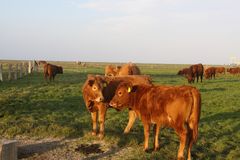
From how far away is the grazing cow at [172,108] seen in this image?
7.56m

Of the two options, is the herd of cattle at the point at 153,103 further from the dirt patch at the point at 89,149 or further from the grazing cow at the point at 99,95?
the dirt patch at the point at 89,149

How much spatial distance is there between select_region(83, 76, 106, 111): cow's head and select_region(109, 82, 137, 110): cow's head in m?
0.35

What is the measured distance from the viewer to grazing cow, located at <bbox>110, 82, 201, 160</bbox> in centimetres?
756

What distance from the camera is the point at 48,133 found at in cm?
1019

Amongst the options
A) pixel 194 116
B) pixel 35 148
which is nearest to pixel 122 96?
pixel 194 116

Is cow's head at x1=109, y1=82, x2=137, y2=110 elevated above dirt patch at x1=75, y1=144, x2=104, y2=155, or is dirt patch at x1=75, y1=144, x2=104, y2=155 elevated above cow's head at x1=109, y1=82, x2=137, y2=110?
cow's head at x1=109, y1=82, x2=137, y2=110

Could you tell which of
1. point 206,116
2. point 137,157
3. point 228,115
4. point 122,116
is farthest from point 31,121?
point 228,115

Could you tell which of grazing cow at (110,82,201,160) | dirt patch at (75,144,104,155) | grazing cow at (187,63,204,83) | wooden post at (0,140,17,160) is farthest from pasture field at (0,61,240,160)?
grazing cow at (187,63,204,83)

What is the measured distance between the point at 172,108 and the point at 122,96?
6.49 feet

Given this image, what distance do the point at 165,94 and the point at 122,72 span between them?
1105 centimetres

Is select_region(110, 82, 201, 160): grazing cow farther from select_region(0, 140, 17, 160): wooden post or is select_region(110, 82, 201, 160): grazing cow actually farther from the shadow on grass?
select_region(0, 140, 17, 160): wooden post

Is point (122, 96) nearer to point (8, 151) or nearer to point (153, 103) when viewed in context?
point (153, 103)

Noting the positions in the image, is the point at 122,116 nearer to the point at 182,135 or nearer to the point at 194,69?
the point at 182,135

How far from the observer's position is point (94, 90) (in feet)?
32.0
